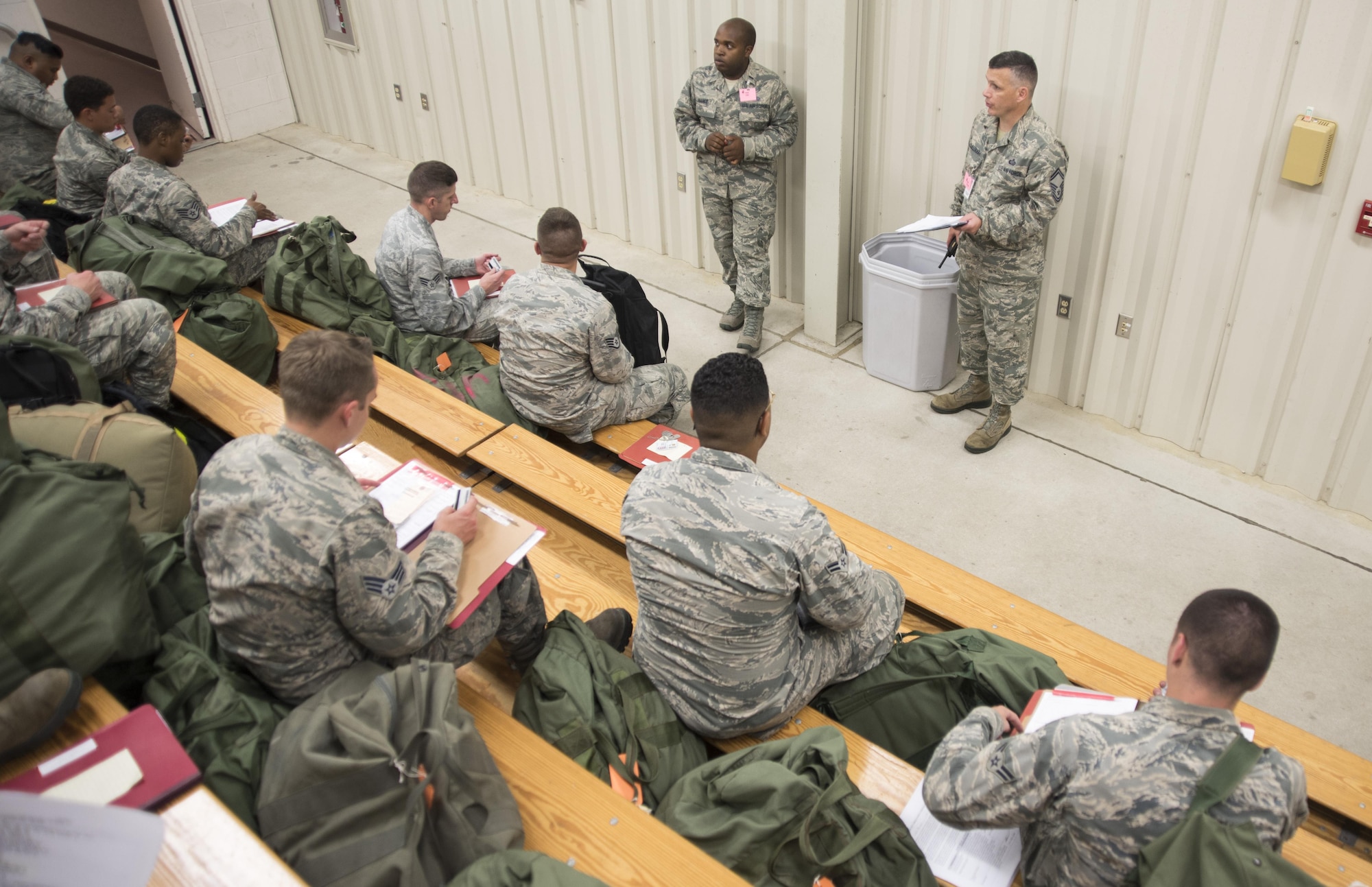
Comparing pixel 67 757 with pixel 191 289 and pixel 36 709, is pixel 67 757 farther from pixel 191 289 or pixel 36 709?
pixel 191 289

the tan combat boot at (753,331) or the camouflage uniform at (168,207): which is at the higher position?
the camouflage uniform at (168,207)

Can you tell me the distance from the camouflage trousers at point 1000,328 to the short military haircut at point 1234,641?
2706mm

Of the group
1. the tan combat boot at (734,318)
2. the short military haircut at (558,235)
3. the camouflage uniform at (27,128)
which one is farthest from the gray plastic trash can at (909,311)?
the camouflage uniform at (27,128)

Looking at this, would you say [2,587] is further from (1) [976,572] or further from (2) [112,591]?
(1) [976,572]

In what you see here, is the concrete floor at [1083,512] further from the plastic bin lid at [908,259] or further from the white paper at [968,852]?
the white paper at [968,852]

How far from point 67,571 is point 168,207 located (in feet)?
10.2

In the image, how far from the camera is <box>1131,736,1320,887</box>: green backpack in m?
1.65

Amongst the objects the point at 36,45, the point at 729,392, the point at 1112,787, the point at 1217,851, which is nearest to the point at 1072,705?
the point at 1112,787

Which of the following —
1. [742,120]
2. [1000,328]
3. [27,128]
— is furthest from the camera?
[27,128]

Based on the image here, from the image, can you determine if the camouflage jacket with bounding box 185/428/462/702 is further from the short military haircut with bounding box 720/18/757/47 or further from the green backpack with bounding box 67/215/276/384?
the short military haircut with bounding box 720/18/757/47

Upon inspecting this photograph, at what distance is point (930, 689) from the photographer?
2732 millimetres

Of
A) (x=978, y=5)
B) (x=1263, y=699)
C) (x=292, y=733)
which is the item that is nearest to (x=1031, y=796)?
(x=292, y=733)

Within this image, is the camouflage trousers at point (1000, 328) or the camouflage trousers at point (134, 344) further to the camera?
the camouflage trousers at point (1000, 328)

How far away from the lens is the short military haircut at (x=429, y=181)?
179 inches
